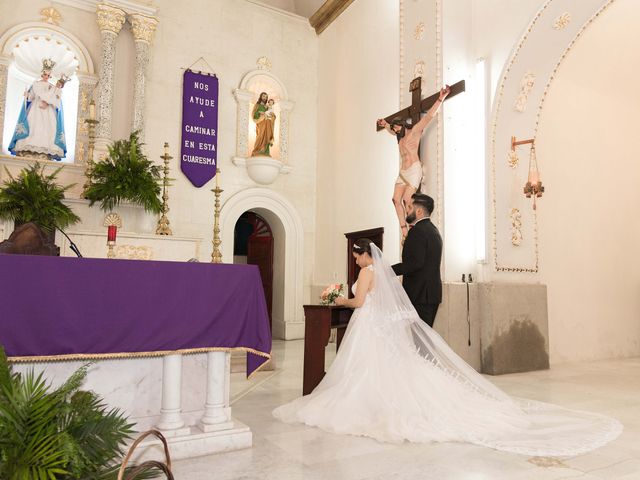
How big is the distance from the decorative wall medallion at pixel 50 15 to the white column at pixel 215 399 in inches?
337

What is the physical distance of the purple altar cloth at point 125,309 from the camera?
106 inches

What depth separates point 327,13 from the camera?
36.5 ft

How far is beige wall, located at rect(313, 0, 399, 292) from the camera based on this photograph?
9016 mm

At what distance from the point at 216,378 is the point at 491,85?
5.68 m

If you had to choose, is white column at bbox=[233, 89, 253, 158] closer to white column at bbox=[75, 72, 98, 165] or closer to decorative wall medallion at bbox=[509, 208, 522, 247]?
white column at bbox=[75, 72, 98, 165]

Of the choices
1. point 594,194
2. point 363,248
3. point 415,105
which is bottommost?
point 363,248

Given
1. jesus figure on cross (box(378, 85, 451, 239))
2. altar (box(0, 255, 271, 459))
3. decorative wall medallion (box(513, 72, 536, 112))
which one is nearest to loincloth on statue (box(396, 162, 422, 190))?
jesus figure on cross (box(378, 85, 451, 239))

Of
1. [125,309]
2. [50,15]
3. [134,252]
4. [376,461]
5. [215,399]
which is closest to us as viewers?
[125,309]

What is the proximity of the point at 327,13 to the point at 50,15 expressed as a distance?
5.49 meters

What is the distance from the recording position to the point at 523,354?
22.6 feet

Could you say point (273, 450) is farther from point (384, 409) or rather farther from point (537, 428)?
point (537, 428)

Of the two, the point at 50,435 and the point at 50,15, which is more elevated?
the point at 50,15

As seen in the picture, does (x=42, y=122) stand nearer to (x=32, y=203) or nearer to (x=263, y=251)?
(x=32, y=203)

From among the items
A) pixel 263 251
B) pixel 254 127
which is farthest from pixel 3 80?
pixel 263 251
